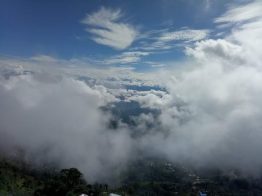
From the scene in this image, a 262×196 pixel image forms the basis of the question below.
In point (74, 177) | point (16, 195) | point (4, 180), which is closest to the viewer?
point (74, 177)

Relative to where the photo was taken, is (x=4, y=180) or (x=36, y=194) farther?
(x=4, y=180)

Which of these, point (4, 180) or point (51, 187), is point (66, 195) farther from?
point (4, 180)

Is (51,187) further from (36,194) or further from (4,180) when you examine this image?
(4,180)

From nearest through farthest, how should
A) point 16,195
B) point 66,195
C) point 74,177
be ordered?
point 66,195 → point 74,177 → point 16,195

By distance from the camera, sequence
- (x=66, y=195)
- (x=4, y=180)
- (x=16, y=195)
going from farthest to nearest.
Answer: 1. (x=4, y=180)
2. (x=16, y=195)
3. (x=66, y=195)

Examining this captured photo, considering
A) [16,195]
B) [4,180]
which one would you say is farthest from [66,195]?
[4,180]

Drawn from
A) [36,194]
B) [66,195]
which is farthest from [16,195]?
[66,195]

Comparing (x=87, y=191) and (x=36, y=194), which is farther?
(x=87, y=191)

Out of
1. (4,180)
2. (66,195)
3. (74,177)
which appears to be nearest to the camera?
(66,195)
